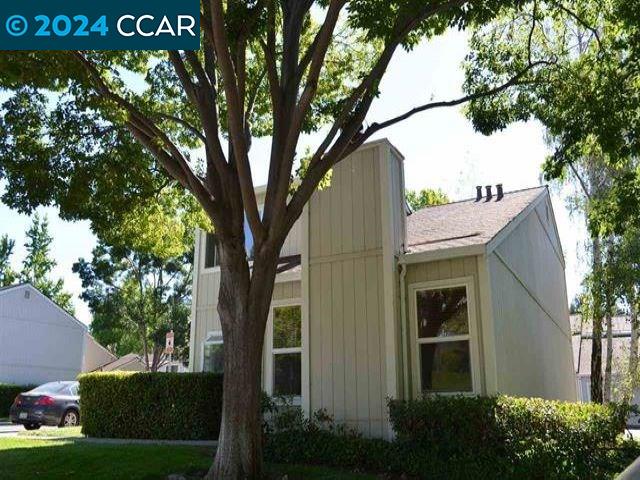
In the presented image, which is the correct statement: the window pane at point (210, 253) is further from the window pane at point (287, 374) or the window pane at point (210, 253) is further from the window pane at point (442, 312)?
the window pane at point (442, 312)

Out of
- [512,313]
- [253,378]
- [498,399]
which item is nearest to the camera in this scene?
[253,378]

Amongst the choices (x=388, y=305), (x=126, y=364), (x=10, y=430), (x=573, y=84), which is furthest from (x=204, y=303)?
(x=126, y=364)

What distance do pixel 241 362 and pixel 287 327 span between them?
5057 mm

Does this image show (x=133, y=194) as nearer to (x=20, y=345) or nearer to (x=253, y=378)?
(x=253, y=378)

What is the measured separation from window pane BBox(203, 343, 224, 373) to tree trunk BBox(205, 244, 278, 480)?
258 inches

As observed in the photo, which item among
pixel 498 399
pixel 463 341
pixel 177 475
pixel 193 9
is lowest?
pixel 177 475

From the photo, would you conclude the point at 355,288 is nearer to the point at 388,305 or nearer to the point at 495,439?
the point at 388,305

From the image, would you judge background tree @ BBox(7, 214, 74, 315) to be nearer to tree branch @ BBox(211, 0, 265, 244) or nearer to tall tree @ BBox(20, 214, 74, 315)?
tall tree @ BBox(20, 214, 74, 315)

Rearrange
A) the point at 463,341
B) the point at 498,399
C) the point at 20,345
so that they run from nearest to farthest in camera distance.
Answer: the point at 498,399, the point at 463,341, the point at 20,345

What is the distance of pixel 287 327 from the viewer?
1311cm

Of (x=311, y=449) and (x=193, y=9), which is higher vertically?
(x=193, y=9)

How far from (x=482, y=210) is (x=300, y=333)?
5316 mm

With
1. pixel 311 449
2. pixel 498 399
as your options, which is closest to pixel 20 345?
pixel 311 449

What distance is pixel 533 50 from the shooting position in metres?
10.9
